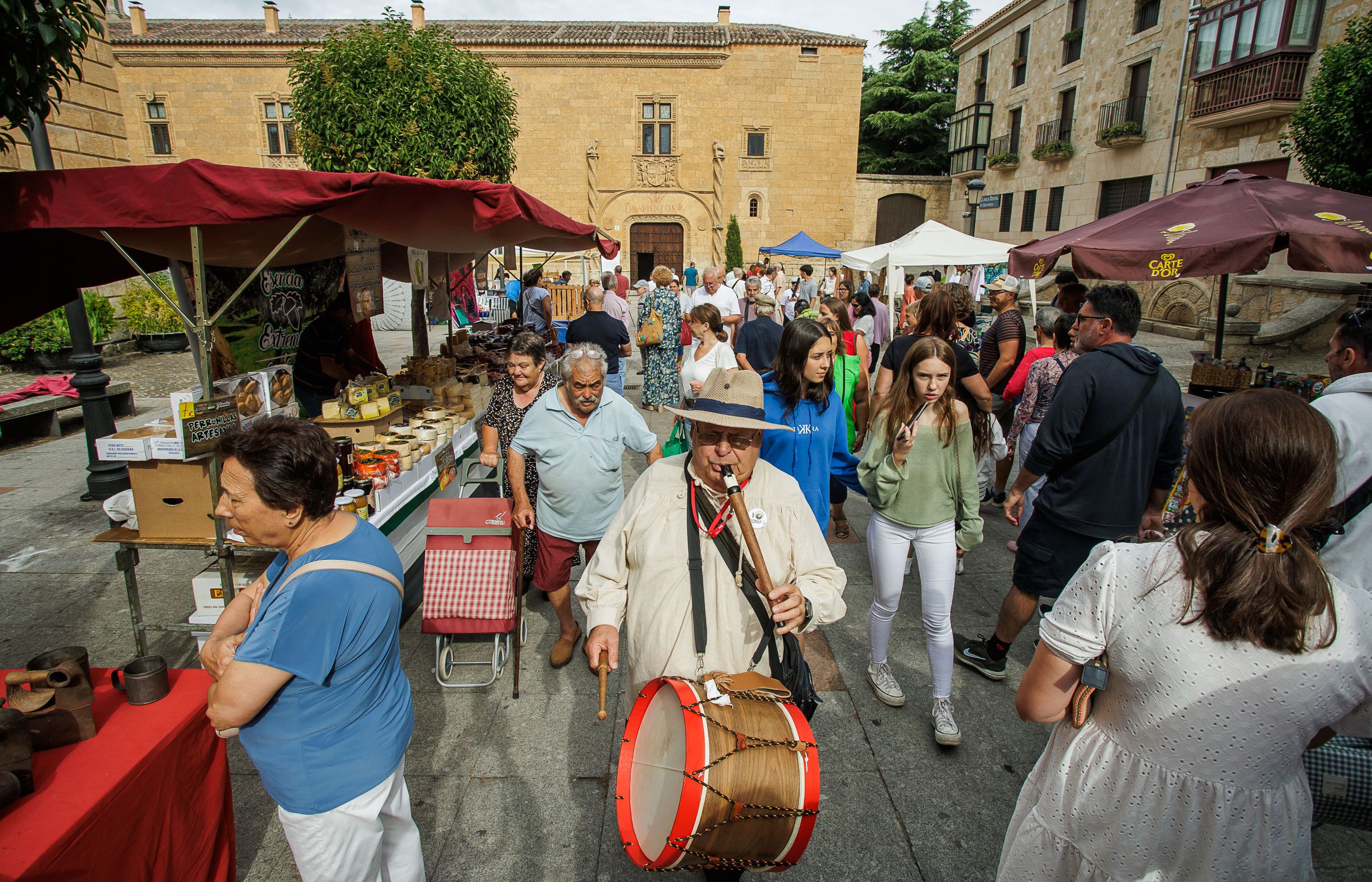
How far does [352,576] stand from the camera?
1.88 m

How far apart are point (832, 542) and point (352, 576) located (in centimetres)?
430

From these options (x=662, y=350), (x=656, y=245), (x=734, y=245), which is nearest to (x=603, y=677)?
(x=662, y=350)

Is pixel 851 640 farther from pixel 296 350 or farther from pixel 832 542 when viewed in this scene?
pixel 296 350

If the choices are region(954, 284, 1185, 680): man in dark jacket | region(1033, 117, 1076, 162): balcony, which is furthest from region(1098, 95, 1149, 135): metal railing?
region(954, 284, 1185, 680): man in dark jacket

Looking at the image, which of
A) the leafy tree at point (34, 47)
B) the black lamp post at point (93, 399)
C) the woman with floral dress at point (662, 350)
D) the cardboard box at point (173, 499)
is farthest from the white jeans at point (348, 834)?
the woman with floral dress at point (662, 350)

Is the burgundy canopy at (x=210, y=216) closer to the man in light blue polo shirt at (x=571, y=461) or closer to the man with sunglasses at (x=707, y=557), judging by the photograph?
the man in light blue polo shirt at (x=571, y=461)

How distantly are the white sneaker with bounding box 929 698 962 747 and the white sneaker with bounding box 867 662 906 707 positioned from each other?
23 centimetres

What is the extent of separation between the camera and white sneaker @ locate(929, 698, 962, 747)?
3.18 meters

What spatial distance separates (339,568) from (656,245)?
30.4 m

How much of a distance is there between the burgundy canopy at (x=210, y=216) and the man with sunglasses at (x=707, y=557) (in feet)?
8.18

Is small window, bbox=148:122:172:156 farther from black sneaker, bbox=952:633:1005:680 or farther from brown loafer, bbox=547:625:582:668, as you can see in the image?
black sneaker, bbox=952:633:1005:680

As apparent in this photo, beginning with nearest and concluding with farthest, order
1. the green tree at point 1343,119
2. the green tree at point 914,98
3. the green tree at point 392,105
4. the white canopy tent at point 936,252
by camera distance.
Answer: the green tree at point 1343,119, the white canopy tent at point 936,252, the green tree at point 392,105, the green tree at point 914,98

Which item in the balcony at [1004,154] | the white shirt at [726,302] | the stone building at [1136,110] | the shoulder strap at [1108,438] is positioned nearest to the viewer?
the shoulder strap at [1108,438]

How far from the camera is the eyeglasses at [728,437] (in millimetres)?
2170
